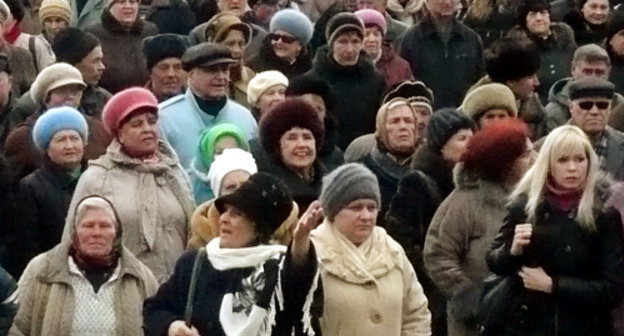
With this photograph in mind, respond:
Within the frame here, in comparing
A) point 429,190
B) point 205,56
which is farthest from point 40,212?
point 429,190

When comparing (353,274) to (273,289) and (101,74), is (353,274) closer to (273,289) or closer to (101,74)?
(273,289)

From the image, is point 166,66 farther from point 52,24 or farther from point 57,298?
point 57,298

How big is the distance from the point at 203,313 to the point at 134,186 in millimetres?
1989

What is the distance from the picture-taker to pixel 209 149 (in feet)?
36.2

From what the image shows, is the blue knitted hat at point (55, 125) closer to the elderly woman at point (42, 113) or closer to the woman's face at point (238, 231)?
the elderly woman at point (42, 113)

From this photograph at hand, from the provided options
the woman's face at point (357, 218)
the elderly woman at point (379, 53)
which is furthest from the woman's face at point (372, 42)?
the woman's face at point (357, 218)

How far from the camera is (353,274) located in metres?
8.97

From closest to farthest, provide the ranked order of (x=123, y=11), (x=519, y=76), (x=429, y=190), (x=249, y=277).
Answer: (x=249, y=277), (x=429, y=190), (x=519, y=76), (x=123, y=11)

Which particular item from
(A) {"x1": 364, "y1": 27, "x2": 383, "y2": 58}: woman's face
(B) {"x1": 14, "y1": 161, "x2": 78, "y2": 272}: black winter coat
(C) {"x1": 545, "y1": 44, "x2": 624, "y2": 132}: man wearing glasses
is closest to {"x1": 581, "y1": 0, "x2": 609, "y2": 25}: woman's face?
(C) {"x1": 545, "y1": 44, "x2": 624, "y2": 132}: man wearing glasses

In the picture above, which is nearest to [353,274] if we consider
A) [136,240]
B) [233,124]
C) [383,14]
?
[136,240]

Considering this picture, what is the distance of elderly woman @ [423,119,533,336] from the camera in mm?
10039

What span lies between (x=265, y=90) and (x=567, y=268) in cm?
403

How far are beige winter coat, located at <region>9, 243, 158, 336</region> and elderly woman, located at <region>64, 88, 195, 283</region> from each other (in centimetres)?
62

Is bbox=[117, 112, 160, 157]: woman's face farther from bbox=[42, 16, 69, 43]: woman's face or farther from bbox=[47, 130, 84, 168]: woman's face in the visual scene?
bbox=[42, 16, 69, 43]: woman's face
